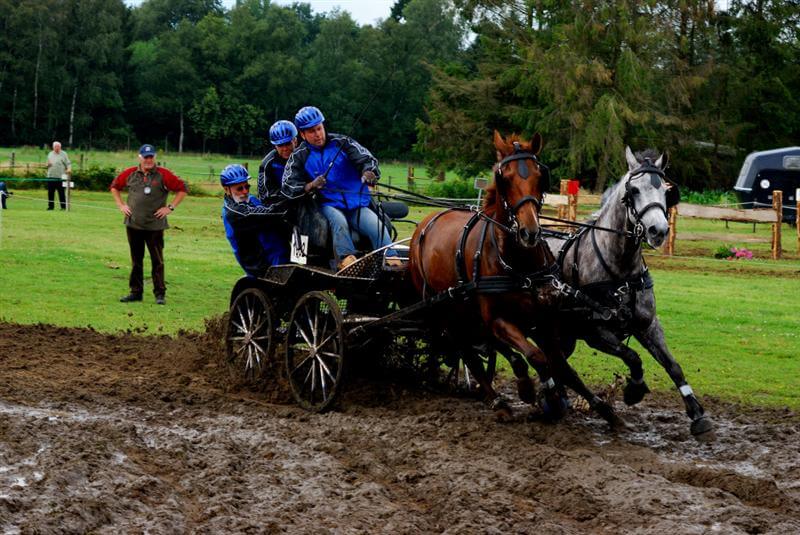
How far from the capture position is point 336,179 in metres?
9.97

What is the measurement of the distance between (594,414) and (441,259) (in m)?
1.91

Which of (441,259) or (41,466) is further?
(441,259)

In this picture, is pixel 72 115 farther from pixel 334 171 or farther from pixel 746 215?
pixel 334 171

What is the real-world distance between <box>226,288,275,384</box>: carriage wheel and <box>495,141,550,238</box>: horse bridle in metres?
3.00

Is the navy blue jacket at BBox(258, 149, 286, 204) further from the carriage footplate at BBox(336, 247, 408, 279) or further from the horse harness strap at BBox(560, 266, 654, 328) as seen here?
the horse harness strap at BBox(560, 266, 654, 328)

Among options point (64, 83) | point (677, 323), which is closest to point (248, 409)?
point (677, 323)

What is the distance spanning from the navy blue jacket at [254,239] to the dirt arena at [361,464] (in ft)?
3.77

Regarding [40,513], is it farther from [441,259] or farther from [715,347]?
[715,347]

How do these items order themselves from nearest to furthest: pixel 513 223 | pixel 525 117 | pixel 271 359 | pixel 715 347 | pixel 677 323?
1. pixel 513 223
2. pixel 271 359
3. pixel 715 347
4. pixel 677 323
5. pixel 525 117

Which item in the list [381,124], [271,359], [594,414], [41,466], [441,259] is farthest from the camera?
[381,124]

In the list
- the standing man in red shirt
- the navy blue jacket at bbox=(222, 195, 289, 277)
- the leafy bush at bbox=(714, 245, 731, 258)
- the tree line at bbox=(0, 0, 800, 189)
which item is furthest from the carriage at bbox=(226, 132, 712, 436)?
the tree line at bbox=(0, 0, 800, 189)

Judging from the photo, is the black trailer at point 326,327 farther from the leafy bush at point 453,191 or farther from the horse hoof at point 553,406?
the leafy bush at point 453,191

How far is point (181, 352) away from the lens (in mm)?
11672

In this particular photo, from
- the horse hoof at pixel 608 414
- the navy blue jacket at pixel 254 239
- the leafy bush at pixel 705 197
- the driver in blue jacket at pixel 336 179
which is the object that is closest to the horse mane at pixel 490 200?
the driver in blue jacket at pixel 336 179
